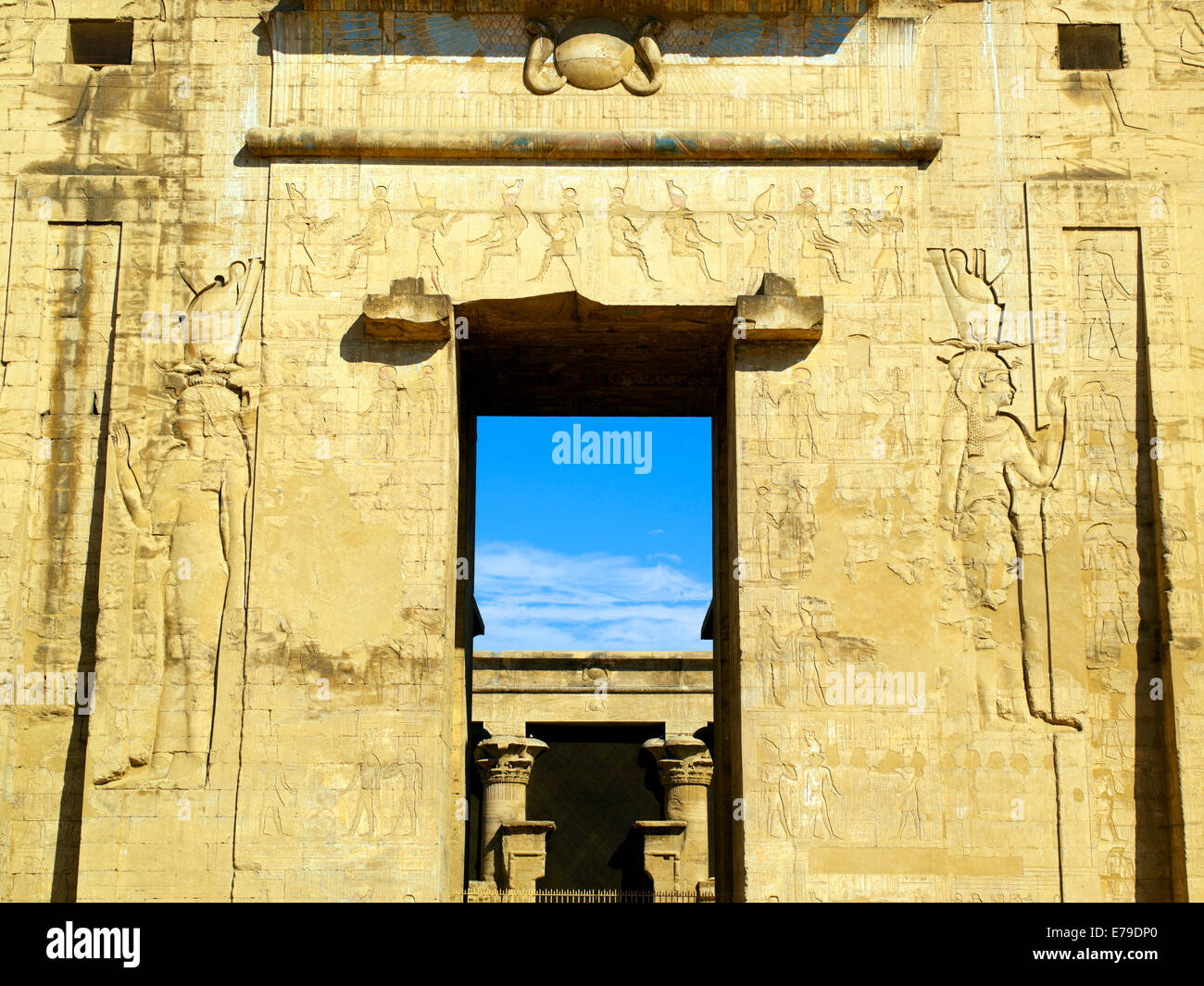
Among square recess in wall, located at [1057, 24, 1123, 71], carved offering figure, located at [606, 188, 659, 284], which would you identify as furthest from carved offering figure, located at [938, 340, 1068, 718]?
square recess in wall, located at [1057, 24, 1123, 71]

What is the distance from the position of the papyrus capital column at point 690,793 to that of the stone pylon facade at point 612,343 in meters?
8.98

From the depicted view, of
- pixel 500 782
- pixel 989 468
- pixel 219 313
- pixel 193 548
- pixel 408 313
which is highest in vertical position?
pixel 219 313

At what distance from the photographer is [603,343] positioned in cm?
1470

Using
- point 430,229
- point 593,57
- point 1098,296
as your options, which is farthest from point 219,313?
point 1098,296

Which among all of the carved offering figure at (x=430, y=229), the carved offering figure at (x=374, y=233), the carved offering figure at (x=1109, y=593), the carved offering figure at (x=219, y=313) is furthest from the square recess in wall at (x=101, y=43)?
the carved offering figure at (x=1109, y=593)

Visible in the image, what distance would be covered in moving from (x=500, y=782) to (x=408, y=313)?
1183 cm

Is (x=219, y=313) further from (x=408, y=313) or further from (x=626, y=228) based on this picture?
(x=626, y=228)

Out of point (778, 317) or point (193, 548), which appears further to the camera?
point (778, 317)

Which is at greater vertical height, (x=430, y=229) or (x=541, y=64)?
(x=541, y=64)

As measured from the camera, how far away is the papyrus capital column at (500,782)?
2314 cm

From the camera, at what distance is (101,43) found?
14.3 metres

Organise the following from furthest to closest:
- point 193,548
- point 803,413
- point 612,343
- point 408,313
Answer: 1. point 612,343
2. point 803,413
3. point 408,313
4. point 193,548

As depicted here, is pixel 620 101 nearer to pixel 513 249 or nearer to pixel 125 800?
pixel 513 249

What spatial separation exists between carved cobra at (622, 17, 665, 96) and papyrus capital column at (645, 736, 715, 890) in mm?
12478
